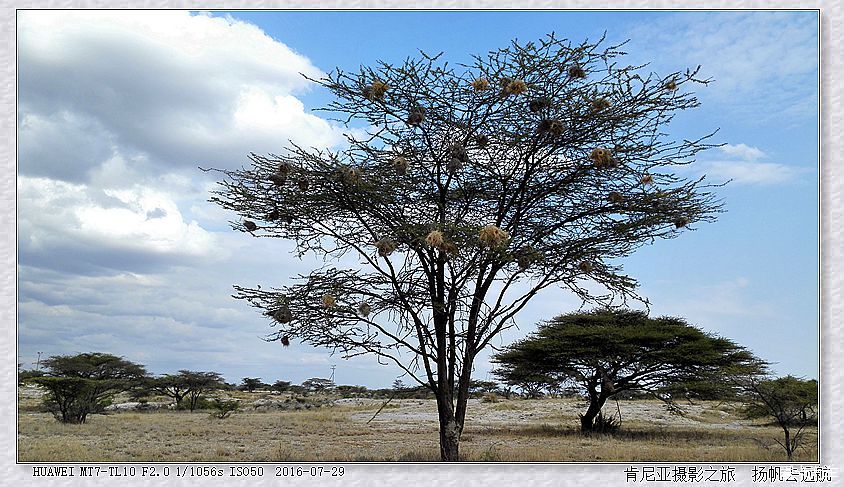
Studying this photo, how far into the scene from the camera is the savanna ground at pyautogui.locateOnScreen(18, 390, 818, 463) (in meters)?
10.8

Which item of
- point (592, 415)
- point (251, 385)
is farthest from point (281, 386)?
point (592, 415)

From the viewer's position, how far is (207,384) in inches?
937

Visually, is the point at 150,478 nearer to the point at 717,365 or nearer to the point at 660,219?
the point at 660,219

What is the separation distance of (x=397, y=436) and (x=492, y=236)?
24.8 feet

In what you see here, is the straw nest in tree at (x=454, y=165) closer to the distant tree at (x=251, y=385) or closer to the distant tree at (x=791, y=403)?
the distant tree at (x=791, y=403)

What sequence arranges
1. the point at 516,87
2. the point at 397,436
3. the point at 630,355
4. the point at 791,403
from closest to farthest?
the point at 516,87
the point at 791,403
the point at 397,436
the point at 630,355

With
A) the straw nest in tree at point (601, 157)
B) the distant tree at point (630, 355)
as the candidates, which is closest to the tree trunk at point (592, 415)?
the distant tree at point (630, 355)

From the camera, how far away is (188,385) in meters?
23.7

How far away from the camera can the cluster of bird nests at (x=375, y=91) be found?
8.63 meters

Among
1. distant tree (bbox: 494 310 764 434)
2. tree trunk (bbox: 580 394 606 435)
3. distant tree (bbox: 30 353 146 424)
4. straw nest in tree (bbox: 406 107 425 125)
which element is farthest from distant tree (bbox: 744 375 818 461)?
distant tree (bbox: 30 353 146 424)

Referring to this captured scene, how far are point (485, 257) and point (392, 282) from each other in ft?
3.88

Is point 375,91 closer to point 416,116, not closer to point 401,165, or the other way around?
point 416,116

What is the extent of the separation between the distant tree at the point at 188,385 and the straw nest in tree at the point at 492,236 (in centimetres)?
1781

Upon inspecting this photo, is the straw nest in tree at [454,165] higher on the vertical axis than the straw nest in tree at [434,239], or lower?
higher
